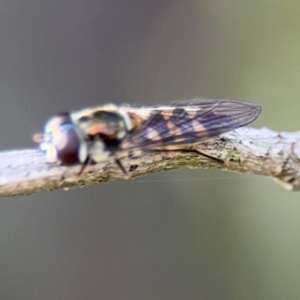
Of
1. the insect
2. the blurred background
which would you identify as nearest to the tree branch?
the insect

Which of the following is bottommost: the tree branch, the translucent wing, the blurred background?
the tree branch

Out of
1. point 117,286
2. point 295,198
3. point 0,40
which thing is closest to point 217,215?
point 295,198

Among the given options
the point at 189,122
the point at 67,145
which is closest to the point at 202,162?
the point at 189,122

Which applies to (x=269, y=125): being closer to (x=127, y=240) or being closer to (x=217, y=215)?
(x=217, y=215)

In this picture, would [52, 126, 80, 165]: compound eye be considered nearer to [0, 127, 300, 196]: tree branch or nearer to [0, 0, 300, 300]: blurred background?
[0, 127, 300, 196]: tree branch

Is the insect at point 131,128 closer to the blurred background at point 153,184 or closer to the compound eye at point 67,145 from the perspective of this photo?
the compound eye at point 67,145

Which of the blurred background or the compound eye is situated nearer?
the compound eye

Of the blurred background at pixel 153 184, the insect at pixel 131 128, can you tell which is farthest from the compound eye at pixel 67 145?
the blurred background at pixel 153 184

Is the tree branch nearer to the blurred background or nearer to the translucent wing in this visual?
the translucent wing

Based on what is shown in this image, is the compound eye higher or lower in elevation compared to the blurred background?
lower
